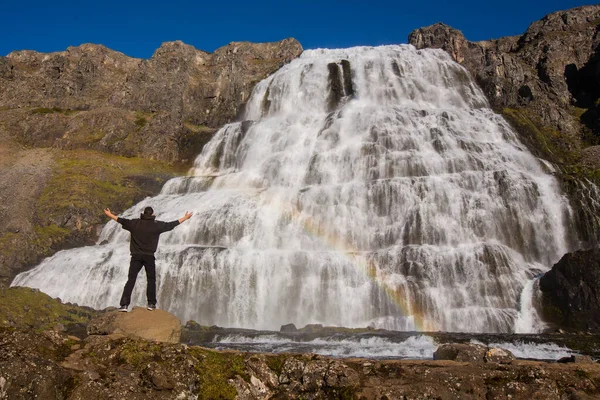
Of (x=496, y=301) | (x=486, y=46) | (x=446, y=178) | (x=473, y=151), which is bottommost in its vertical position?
(x=496, y=301)

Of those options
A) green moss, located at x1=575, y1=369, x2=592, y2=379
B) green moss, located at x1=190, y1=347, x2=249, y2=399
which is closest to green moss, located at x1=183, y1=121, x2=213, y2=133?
green moss, located at x1=190, y1=347, x2=249, y2=399

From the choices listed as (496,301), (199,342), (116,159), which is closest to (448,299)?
(496,301)

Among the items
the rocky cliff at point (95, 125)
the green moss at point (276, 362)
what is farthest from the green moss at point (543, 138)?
the green moss at point (276, 362)

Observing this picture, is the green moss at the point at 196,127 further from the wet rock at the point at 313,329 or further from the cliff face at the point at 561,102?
the wet rock at the point at 313,329

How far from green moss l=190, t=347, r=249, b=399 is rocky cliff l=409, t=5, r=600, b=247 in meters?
46.3

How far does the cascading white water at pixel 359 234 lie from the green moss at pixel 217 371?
23.5 m

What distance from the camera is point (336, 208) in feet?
129

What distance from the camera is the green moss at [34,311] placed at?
81.7 feet

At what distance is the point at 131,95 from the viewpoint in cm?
8275

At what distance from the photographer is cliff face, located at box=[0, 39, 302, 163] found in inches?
2726

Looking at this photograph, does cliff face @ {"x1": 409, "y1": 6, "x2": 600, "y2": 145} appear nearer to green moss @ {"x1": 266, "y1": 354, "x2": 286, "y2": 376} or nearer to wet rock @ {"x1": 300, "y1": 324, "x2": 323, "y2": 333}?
wet rock @ {"x1": 300, "y1": 324, "x2": 323, "y2": 333}

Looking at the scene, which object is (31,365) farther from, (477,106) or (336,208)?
(477,106)

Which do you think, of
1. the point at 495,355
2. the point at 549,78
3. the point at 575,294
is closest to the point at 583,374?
the point at 495,355

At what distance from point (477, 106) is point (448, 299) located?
38.3m
